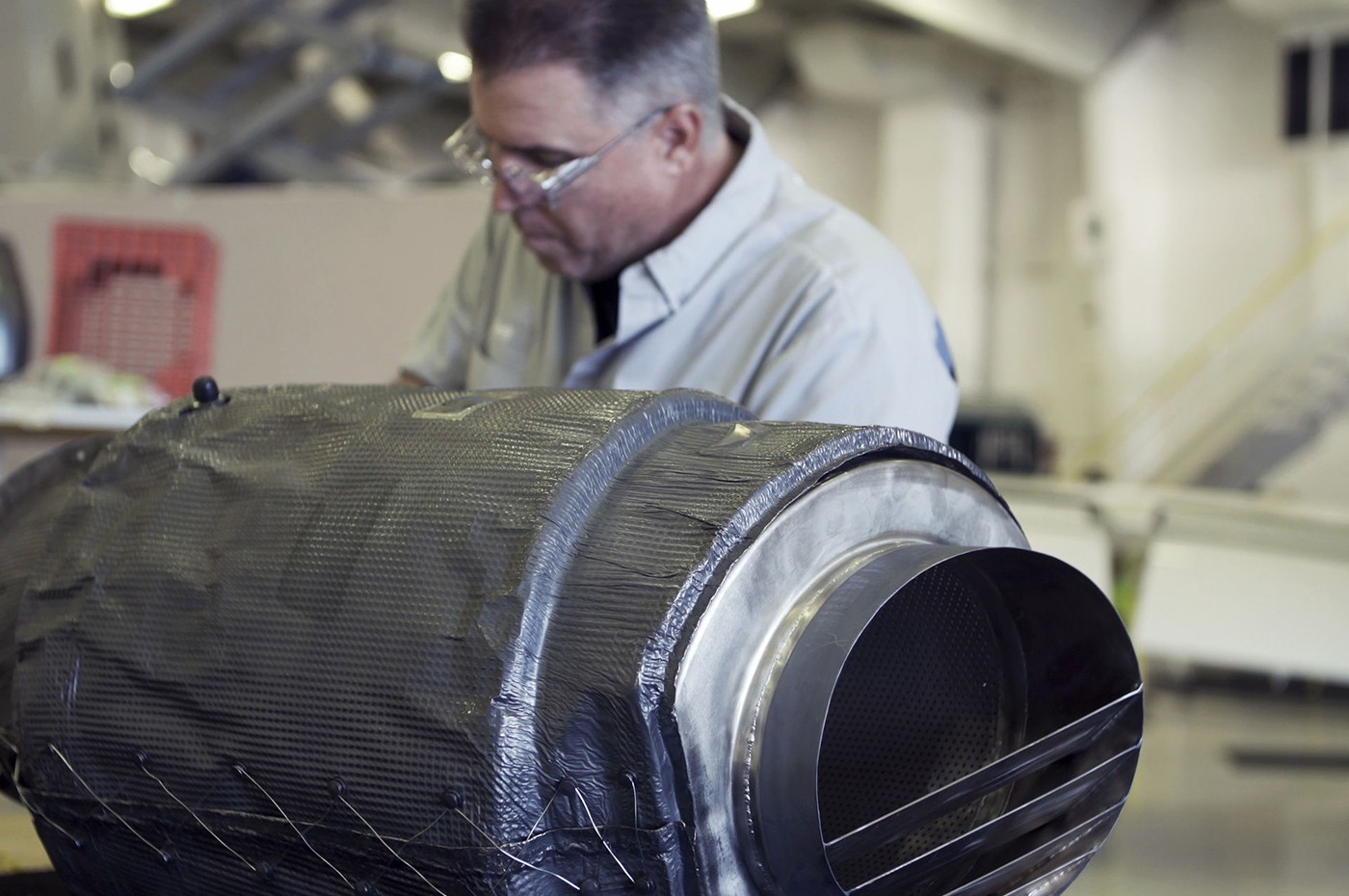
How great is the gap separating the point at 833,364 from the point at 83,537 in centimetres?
58

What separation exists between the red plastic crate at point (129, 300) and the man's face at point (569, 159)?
182cm

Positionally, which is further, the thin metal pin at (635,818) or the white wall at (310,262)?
the white wall at (310,262)

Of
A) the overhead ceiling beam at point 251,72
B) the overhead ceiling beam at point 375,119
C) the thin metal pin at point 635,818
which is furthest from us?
the overhead ceiling beam at point 375,119

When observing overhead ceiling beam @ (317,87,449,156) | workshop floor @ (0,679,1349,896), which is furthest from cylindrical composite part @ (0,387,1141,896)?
overhead ceiling beam @ (317,87,449,156)

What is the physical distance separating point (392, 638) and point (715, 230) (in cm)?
69

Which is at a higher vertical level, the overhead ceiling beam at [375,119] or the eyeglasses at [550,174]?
the eyeglasses at [550,174]

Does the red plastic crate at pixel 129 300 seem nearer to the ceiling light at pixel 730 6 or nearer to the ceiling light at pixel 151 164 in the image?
the ceiling light at pixel 730 6

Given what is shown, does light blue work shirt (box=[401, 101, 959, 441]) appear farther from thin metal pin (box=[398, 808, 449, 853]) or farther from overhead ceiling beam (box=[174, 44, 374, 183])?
overhead ceiling beam (box=[174, 44, 374, 183])

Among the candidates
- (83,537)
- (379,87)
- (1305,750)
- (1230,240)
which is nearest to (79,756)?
(83,537)

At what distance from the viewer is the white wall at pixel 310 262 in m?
2.92

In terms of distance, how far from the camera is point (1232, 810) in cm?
343

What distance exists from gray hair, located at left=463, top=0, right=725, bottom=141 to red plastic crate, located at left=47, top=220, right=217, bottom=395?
190 cm

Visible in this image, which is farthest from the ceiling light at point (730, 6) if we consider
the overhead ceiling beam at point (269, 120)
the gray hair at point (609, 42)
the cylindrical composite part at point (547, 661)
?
the cylindrical composite part at point (547, 661)

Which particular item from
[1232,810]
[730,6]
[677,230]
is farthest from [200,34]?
[677,230]
